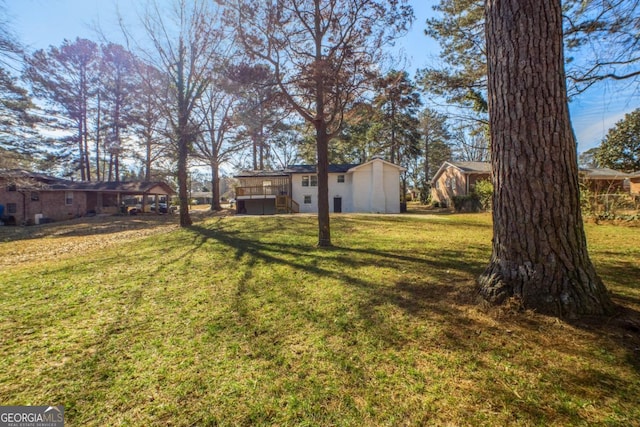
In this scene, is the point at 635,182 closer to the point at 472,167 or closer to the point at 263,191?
the point at 472,167

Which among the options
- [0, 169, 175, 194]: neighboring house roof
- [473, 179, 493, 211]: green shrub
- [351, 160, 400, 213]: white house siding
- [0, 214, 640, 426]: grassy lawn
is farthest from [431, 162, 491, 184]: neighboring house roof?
[0, 169, 175, 194]: neighboring house roof

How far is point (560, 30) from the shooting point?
2758 mm

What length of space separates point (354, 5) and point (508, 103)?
6050 mm

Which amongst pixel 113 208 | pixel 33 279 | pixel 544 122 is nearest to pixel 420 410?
pixel 544 122

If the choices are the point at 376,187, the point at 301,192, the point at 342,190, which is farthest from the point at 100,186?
the point at 376,187

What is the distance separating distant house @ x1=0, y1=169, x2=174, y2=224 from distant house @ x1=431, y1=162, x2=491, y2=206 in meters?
30.7

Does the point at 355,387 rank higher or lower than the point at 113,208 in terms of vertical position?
lower

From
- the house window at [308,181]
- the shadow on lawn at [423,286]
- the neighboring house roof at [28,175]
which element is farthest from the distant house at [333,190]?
the shadow on lawn at [423,286]

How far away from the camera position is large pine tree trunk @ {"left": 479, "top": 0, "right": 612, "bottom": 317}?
2.61 m

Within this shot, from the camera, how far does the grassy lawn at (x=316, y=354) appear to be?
1.75m

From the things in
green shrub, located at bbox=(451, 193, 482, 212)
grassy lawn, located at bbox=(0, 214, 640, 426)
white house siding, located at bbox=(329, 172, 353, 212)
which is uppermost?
white house siding, located at bbox=(329, 172, 353, 212)

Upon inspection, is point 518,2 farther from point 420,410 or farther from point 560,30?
point 420,410

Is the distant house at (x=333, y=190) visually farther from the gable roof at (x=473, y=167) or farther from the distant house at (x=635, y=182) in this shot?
the distant house at (x=635, y=182)

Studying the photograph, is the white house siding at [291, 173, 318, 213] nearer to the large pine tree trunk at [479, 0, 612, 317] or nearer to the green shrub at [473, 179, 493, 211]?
the green shrub at [473, 179, 493, 211]
